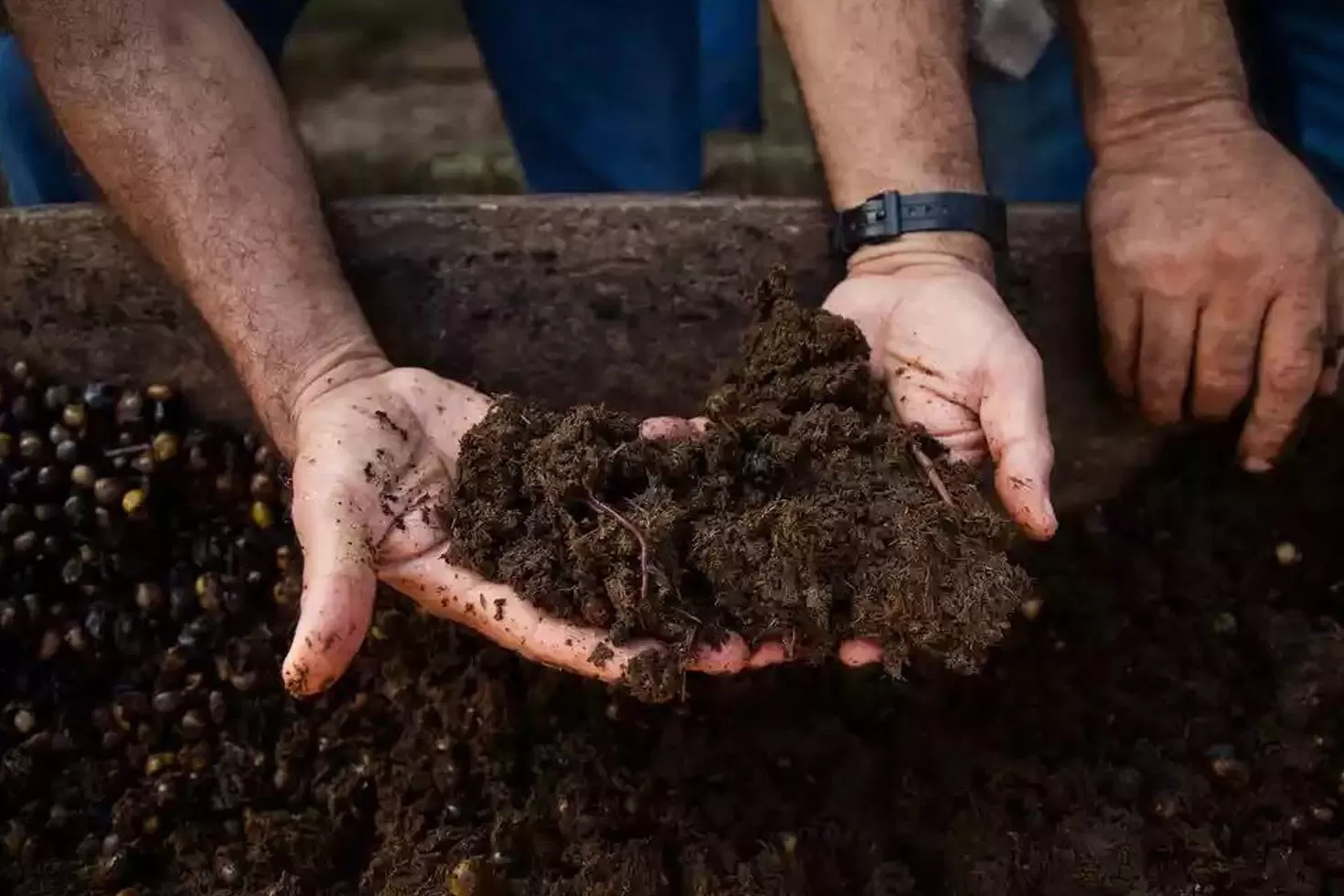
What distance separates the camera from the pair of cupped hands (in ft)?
3.98

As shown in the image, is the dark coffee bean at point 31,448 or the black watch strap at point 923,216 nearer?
the black watch strap at point 923,216

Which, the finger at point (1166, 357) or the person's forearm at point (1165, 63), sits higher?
the person's forearm at point (1165, 63)

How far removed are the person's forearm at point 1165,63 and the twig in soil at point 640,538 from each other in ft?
3.38

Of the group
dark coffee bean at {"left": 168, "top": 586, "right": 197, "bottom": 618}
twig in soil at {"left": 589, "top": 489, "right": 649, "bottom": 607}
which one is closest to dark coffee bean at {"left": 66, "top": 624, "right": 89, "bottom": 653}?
dark coffee bean at {"left": 168, "top": 586, "right": 197, "bottom": 618}

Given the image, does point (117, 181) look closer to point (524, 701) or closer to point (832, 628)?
point (524, 701)

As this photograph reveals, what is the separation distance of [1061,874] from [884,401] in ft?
2.13

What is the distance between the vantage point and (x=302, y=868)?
59.2 inches

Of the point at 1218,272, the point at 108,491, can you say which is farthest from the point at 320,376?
the point at 1218,272

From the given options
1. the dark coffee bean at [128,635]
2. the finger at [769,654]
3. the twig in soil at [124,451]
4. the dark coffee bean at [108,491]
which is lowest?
the dark coffee bean at [128,635]

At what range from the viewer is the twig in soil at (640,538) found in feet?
3.81

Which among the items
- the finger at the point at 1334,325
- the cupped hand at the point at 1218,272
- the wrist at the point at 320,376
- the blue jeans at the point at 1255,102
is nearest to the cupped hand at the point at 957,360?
the cupped hand at the point at 1218,272

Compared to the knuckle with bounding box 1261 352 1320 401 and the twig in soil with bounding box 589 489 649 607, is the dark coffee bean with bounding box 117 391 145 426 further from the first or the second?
the knuckle with bounding box 1261 352 1320 401

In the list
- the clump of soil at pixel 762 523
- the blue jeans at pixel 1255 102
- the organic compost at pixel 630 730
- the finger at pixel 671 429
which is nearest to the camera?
the clump of soil at pixel 762 523

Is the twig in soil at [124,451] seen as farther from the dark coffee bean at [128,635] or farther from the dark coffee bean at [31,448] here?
the dark coffee bean at [128,635]
